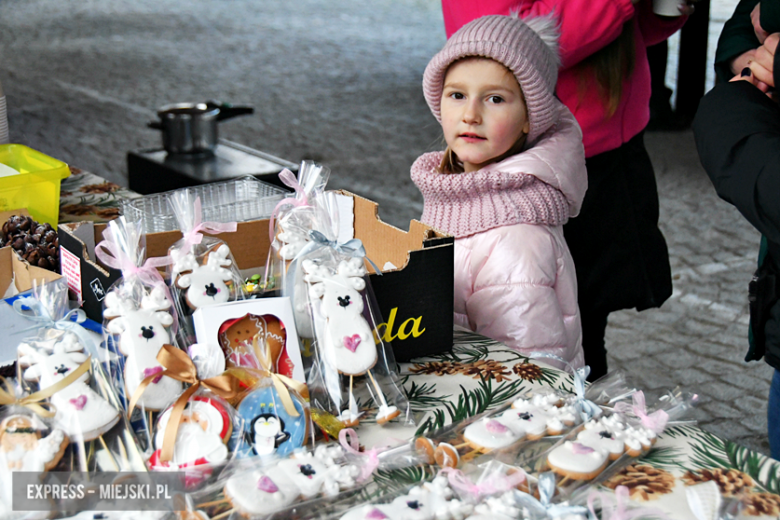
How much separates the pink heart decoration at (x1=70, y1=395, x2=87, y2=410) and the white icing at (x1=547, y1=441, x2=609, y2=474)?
2.02 feet

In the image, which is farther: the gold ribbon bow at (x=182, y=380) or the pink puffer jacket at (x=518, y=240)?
the pink puffer jacket at (x=518, y=240)

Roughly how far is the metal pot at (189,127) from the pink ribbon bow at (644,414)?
272 cm

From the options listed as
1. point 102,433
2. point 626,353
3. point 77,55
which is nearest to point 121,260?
point 102,433

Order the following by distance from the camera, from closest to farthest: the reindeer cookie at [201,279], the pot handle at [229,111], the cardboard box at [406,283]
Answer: the reindeer cookie at [201,279]
the cardboard box at [406,283]
the pot handle at [229,111]

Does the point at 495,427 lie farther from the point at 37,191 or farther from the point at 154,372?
the point at 37,191

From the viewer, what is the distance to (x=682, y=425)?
3.49 ft

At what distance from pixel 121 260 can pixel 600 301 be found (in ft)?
5.08

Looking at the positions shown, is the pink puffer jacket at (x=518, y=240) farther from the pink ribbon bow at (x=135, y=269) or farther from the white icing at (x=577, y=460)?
the pink ribbon bow at (x=135, y=269)

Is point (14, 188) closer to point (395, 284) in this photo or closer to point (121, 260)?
point (121, 260)

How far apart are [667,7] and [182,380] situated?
1.77 metres

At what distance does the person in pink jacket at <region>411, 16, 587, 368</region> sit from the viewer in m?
1.51

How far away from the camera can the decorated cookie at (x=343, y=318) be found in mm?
1069

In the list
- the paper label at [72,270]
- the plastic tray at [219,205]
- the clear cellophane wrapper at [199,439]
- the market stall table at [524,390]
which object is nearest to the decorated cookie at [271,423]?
the clear cellophane wrapper at [199,439]

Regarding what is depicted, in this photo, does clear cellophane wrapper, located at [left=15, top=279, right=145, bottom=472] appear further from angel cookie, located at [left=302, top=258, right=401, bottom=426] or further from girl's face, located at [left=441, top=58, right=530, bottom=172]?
girl's face, located at [left=441, top=58, right=530, bottom=172]
